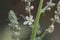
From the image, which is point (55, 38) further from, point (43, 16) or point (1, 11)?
point (1, 11)

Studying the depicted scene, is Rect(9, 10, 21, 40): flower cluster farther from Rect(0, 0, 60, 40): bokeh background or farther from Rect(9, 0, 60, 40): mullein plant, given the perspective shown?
Rect(0, 0, 60, 40): bokeh background

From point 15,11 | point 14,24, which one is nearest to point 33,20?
point 14,24

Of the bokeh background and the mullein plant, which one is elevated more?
the bokeh background

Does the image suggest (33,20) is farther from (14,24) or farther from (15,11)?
(15,11)

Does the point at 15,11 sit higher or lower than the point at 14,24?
higher

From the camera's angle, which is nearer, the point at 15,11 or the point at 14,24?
the point at 14,24

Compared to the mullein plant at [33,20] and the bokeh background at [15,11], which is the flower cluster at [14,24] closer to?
the mullein plant at [33,20]

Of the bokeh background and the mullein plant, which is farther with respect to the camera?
the bokeh background

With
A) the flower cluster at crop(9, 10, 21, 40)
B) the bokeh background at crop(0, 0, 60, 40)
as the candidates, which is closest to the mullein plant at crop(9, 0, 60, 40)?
the flower cluster at crop(9, 10, 21, 40)

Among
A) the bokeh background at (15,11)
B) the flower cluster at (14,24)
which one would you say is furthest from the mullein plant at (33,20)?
the bokeh background at (15,11)

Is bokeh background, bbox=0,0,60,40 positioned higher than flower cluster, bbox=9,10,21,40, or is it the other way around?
bokeh background, bbox=0,0,60,40

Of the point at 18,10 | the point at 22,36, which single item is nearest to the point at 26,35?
the point at 22,36
